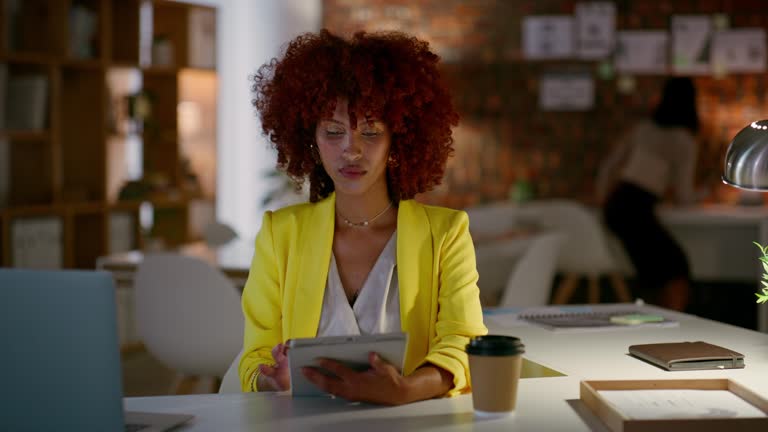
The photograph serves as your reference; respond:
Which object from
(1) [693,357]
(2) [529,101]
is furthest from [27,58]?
(1) [693,357]

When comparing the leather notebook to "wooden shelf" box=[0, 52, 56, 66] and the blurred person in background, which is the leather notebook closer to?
"wooden shelf" box=[0, 52, 56, 66]

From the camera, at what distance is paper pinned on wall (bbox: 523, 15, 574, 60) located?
23.6 ft

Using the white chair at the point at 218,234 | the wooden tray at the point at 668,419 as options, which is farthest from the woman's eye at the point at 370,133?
the white chair at the point at 218,234

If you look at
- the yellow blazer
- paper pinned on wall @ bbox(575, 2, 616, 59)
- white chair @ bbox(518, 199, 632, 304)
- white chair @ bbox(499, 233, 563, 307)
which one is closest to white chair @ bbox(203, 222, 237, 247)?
white chair @ bbox(499, 233, 563, 307)

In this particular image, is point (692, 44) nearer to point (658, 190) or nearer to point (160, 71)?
point (658, 190)

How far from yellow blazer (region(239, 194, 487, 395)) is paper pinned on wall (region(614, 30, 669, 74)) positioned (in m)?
5.64

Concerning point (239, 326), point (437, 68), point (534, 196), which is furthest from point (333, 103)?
point (534, 196)

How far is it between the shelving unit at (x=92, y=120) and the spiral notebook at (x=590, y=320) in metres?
3.16

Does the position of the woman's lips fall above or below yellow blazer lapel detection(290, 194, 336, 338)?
above

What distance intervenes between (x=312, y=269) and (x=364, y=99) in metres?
0.34

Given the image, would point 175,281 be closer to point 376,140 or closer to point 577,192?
point 376,140

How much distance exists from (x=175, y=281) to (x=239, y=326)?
28 centimetres

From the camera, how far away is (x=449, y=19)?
7.48 metres

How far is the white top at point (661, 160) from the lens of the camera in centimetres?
579
